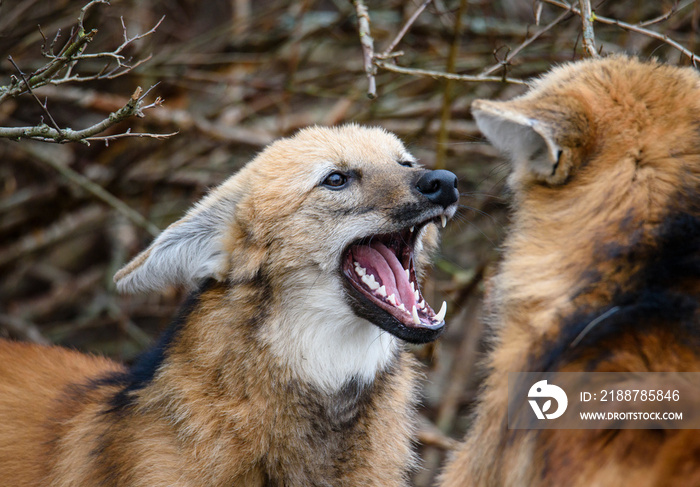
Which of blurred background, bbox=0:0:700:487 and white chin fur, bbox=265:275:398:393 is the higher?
blurred background, bbox=0:0:700:487

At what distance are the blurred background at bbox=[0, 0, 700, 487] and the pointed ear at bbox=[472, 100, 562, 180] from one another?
7.83ft

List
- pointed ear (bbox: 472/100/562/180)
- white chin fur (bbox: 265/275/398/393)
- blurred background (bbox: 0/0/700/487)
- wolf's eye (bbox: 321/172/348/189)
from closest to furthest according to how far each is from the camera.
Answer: pointed ear (bbox: 472/100/562/180) → white chin fur (bbox: 265/275/398/393) → wolf's eye (bbox: 321/172/348/189) → blurred background (bbox: 0/0/700/487)

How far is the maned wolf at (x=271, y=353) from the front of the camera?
2725 mm

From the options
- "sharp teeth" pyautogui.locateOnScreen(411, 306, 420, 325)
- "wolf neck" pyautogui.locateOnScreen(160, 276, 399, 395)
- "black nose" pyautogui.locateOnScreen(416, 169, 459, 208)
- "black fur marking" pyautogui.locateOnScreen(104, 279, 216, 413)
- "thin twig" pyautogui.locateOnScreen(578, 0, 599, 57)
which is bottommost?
"black fur marking" pyautogui.locateOnScreen(104, 279, 216, 413)

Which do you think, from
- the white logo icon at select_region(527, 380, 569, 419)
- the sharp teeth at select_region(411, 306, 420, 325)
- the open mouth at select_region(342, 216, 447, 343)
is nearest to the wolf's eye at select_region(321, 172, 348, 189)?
the open mouth at select_region(342, 216, 447, 343)

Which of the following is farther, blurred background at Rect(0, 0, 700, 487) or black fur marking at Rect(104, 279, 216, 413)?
blurred background at Rect(0, 0, 700, 487)

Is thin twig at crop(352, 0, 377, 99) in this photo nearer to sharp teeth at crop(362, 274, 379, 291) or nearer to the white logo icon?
sharp teeth at crop(362, 274, 379, 291)

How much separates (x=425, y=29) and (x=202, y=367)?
363 centimetres

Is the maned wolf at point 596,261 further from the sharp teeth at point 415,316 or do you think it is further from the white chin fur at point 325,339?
the white chin fur at point 325,339

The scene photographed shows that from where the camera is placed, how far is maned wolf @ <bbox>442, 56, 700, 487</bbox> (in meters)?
1.81

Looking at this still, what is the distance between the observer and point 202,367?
→ 2.78m

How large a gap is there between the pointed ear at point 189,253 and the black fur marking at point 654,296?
158 centimetres

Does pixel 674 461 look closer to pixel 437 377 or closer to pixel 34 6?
pixel 437 377

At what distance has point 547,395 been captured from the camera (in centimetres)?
194
